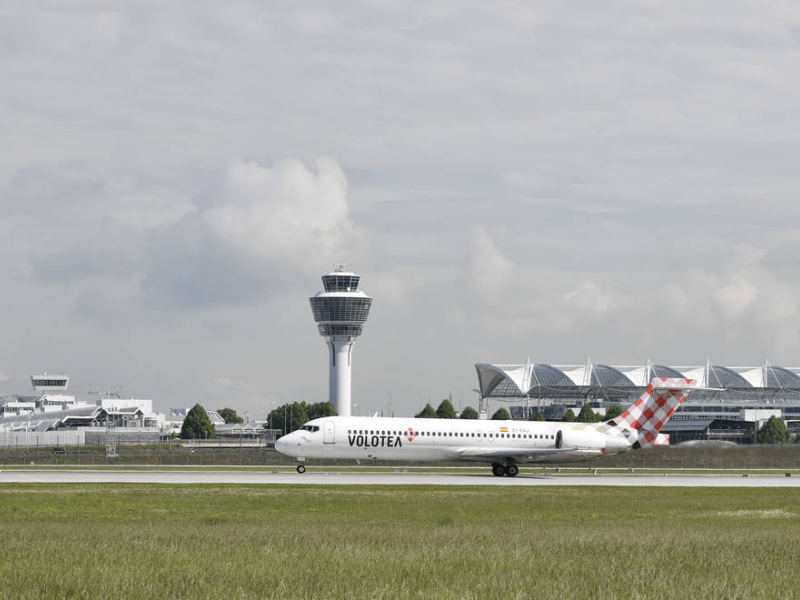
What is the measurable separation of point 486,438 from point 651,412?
11961mm

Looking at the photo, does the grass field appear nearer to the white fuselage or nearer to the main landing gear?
the white fuselage

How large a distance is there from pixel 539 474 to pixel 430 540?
49154 mm

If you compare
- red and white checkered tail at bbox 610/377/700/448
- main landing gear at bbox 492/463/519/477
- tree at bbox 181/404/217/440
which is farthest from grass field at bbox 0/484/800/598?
tree at bbox 181/404/217/440

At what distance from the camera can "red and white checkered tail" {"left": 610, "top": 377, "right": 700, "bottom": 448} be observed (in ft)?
229

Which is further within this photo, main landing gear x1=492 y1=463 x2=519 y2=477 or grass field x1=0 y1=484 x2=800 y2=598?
main landing gear x1=492 y1=463 x2=519 y2=477

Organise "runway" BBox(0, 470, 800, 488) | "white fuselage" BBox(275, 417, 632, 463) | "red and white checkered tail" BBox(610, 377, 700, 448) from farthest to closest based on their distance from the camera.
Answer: "red and white checkered tail" BBox(610, 377, 700, 448), "white fuselage" BBox(275, 417, 632, 463), "runway" BBox(0, 470, 800, 488)

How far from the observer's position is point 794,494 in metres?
51.8

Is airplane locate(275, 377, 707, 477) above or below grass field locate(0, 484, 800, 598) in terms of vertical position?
above

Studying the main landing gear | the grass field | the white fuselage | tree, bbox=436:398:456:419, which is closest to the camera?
the grass field

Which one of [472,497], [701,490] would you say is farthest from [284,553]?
[701,490]

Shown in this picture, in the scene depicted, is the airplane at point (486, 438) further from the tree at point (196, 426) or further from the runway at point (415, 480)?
the tree at point (196, 426)

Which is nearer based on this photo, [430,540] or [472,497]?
[430,540]

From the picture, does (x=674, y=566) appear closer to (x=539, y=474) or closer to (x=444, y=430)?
(x=444, y=430)

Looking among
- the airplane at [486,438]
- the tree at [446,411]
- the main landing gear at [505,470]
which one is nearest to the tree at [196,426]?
the tree at [446,411]
